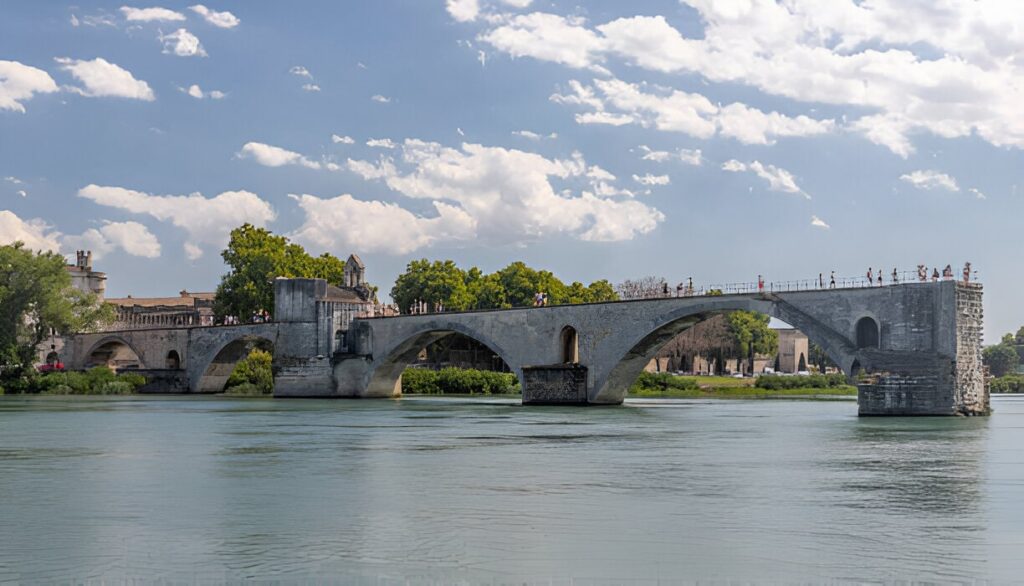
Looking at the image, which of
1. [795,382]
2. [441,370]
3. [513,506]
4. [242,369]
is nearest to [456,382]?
[441,370]

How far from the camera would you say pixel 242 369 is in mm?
69812

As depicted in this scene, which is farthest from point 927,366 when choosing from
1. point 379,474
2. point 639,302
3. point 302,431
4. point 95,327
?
point 95,327

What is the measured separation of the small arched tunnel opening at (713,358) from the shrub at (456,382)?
299 inches

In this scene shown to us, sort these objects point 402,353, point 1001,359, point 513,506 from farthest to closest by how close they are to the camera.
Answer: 1. point 1001,359
2. point 402,353
3. point 513,506

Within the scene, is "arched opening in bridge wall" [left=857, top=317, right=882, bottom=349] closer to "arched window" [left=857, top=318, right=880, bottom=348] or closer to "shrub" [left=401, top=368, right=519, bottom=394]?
"arched window" [left=857, top=318, right=880, bottom=348]

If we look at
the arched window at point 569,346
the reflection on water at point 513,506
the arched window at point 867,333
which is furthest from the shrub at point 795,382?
the reflection on water at point 513,506

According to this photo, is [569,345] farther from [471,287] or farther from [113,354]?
[113,354]

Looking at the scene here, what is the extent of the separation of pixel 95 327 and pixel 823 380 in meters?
47.3

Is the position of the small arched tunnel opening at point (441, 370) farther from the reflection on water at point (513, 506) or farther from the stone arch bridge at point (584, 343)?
the reflection on water at point (513, 506)

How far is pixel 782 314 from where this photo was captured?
4088cm

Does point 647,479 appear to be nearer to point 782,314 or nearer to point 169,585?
point 169,585

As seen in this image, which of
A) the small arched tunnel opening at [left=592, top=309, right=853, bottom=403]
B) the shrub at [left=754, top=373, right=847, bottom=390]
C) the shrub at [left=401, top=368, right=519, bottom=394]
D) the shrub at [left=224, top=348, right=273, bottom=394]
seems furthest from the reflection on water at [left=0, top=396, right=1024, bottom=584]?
the shrub at [left=754, top=373, right=847, bottom=390]

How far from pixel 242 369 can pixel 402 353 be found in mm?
13601

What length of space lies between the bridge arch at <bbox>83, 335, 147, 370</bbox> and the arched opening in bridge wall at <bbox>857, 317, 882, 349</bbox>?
51126 millimetres
